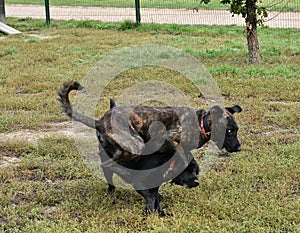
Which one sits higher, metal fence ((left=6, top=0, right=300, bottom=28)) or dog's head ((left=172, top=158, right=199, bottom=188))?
metal fence ((left=6, top=0, right=300, bottom=28))

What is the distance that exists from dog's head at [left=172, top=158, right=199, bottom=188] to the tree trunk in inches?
Result: 256

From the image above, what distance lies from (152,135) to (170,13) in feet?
54.0

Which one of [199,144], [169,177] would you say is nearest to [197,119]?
[199,144]

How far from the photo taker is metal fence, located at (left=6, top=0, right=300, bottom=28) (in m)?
19.4

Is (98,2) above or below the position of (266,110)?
above

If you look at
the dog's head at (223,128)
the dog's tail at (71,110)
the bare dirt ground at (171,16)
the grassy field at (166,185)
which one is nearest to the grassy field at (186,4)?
the bare dirt ground at (171,16)

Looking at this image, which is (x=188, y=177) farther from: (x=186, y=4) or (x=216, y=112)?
(x=186, y=4)

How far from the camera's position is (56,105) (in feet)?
28.6

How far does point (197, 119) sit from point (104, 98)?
13.8 ft

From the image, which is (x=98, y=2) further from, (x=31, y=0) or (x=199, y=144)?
(x=199, y=144)

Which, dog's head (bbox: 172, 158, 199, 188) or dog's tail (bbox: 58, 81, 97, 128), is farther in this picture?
dog's head (bbox: 172, 158, 199, 188)

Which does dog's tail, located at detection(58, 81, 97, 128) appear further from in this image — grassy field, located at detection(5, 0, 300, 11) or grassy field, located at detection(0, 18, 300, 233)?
grassy field, located at detection(5, 0, 300, 11)

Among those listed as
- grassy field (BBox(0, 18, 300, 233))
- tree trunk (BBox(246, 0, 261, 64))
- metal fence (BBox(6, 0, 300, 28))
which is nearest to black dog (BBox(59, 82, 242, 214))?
grassy field (BBox(0, 18, 300, 233))

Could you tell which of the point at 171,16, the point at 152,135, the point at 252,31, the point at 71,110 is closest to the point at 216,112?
the point at 152,135
